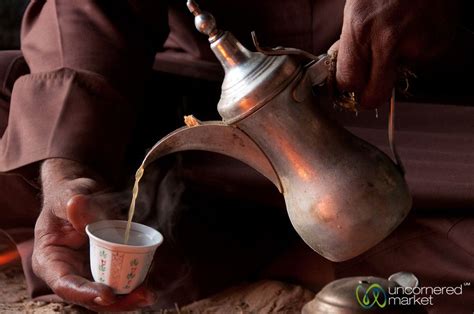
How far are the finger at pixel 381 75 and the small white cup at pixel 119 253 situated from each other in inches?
19.3

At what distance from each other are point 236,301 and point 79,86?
673 millimetres

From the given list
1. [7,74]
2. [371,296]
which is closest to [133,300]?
[371,296]

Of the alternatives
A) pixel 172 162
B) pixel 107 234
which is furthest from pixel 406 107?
pixel 107 234

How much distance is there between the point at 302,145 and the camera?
1363 millimetres

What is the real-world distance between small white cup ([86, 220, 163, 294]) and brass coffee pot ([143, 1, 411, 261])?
22cm

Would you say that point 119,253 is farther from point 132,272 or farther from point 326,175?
point 326,175

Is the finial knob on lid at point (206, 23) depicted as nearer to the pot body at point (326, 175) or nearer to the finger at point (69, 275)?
the pot body at point (326, 175)

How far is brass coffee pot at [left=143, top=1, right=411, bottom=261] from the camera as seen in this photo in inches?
51.9

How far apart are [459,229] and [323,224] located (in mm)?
500

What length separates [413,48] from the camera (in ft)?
4.48

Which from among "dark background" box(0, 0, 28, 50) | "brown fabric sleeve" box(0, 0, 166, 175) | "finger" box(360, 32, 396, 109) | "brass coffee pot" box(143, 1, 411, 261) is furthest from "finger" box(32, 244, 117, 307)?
"dark background" box(0, 0, 28, 50)

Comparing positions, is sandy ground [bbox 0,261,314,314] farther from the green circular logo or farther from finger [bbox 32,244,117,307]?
the green circular logo

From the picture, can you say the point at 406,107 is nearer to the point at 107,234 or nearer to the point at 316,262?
the point at 316,262

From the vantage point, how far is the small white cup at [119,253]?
149cm
